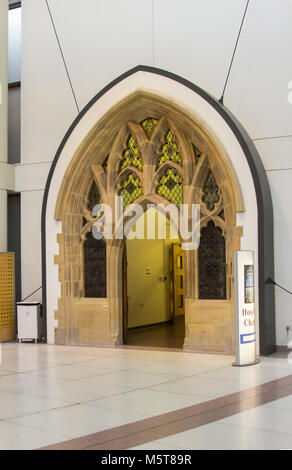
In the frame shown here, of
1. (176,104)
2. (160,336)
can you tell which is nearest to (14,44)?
(176,104)

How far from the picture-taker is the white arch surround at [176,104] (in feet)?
31.4

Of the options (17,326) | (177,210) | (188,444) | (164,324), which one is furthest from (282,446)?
(164,324)

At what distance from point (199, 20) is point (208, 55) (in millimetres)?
658

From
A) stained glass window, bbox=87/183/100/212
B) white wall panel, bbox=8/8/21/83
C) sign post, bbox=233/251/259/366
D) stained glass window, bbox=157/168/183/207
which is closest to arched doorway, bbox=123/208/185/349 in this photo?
stained glass window, bbox=87/183/100/212

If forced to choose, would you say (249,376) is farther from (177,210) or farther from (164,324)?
(164,324)

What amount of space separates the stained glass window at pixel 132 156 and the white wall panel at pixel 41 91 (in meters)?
1.38

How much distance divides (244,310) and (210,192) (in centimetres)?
253

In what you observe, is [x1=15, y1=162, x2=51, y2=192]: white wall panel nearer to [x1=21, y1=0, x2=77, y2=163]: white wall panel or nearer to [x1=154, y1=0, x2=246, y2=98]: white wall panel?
[x1=21, y1=0, x2=77, y2=163]: white wall panel

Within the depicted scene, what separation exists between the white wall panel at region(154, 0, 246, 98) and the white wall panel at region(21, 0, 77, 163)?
2.18 metres

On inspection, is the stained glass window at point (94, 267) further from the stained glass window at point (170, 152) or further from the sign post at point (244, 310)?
the sign post at point (244, 310)

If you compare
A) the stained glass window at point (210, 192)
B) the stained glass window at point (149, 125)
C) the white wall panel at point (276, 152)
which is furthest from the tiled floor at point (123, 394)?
the stained glass window at point (149, 125)

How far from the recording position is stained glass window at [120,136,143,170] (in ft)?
36.6

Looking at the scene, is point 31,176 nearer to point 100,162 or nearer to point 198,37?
point 100,162

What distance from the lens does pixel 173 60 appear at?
10.8 m
